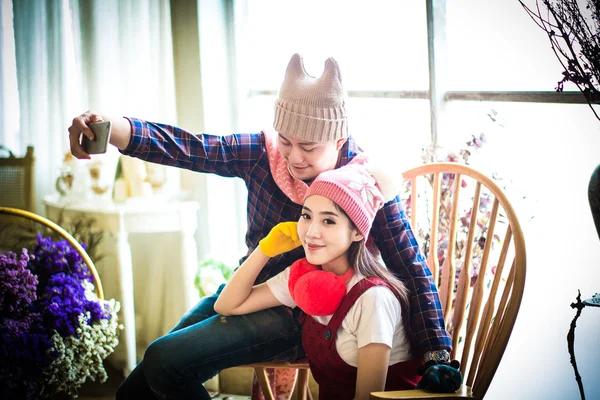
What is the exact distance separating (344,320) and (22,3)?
220 cm

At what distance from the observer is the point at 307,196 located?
1649mm

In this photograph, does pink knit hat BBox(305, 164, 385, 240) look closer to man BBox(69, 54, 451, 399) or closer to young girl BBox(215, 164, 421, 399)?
young girl BBox(215, 164, 421, 399)

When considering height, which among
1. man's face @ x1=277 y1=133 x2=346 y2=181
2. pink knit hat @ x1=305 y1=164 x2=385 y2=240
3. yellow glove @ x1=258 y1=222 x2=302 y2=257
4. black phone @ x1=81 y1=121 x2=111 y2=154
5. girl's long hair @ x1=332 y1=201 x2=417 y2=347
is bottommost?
girl's long hair @ x1=332 y1=201 x2=417 y2=347

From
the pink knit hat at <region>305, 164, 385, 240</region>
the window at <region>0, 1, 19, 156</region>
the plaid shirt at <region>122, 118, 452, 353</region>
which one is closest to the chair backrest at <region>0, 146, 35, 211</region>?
the window at <region>0, 1, 19, 156</region>

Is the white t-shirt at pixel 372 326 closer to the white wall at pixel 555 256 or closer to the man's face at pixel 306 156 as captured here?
the man's face at pixel 306 156

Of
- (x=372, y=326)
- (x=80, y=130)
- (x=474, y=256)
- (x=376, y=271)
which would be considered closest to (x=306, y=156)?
(x=376, y=271)

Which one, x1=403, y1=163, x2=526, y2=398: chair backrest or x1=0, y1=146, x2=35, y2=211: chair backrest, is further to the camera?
x1=0, y1=146, x2=35, y2=211: chair backrest

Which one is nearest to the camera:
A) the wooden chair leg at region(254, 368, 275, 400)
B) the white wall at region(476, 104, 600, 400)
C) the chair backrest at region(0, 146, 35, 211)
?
the wooden chair leg at region(254, 368, 275, 400)

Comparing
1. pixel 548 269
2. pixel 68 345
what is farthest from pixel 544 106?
pixel 68 345

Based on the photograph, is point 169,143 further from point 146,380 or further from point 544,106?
point 544,106

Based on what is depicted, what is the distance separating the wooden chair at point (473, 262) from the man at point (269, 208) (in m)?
0.17

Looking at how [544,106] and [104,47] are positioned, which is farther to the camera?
[104,47]

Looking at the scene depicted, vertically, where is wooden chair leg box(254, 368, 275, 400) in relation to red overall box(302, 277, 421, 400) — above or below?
below

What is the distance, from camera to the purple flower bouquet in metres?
2.19
